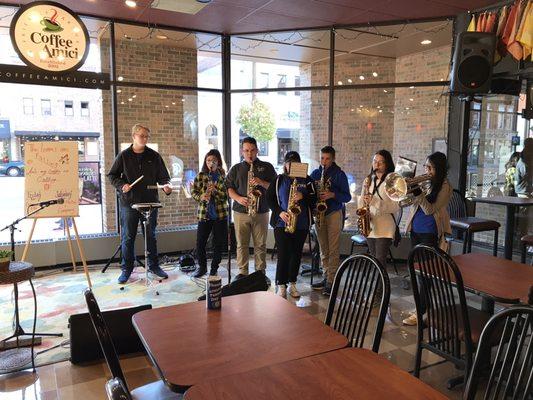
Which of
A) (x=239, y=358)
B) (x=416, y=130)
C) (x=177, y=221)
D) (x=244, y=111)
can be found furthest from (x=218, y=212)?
(x=239, y=358)

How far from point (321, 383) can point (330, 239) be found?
10.1 feet

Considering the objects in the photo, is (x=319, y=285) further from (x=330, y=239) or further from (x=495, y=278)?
(x=495, y=278)

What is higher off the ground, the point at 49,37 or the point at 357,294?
the point at 49,37

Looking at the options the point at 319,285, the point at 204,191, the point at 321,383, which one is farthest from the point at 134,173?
the point at 321,383

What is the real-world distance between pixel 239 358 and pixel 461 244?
14.2ft

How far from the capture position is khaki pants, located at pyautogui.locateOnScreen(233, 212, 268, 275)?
449 cm

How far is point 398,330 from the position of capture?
3.57m

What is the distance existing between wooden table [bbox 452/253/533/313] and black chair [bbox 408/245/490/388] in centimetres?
15

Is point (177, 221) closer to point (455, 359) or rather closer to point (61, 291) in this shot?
point (61, 291)

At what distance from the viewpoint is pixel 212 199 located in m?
4.78

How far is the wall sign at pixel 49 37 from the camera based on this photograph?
4074 millimetres

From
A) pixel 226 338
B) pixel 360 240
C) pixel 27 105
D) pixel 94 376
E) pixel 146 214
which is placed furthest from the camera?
pixel 27 105

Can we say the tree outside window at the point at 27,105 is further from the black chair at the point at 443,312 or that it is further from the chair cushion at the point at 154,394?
the black chair at the point at 443,312

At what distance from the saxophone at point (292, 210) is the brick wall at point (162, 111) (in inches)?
97.6
